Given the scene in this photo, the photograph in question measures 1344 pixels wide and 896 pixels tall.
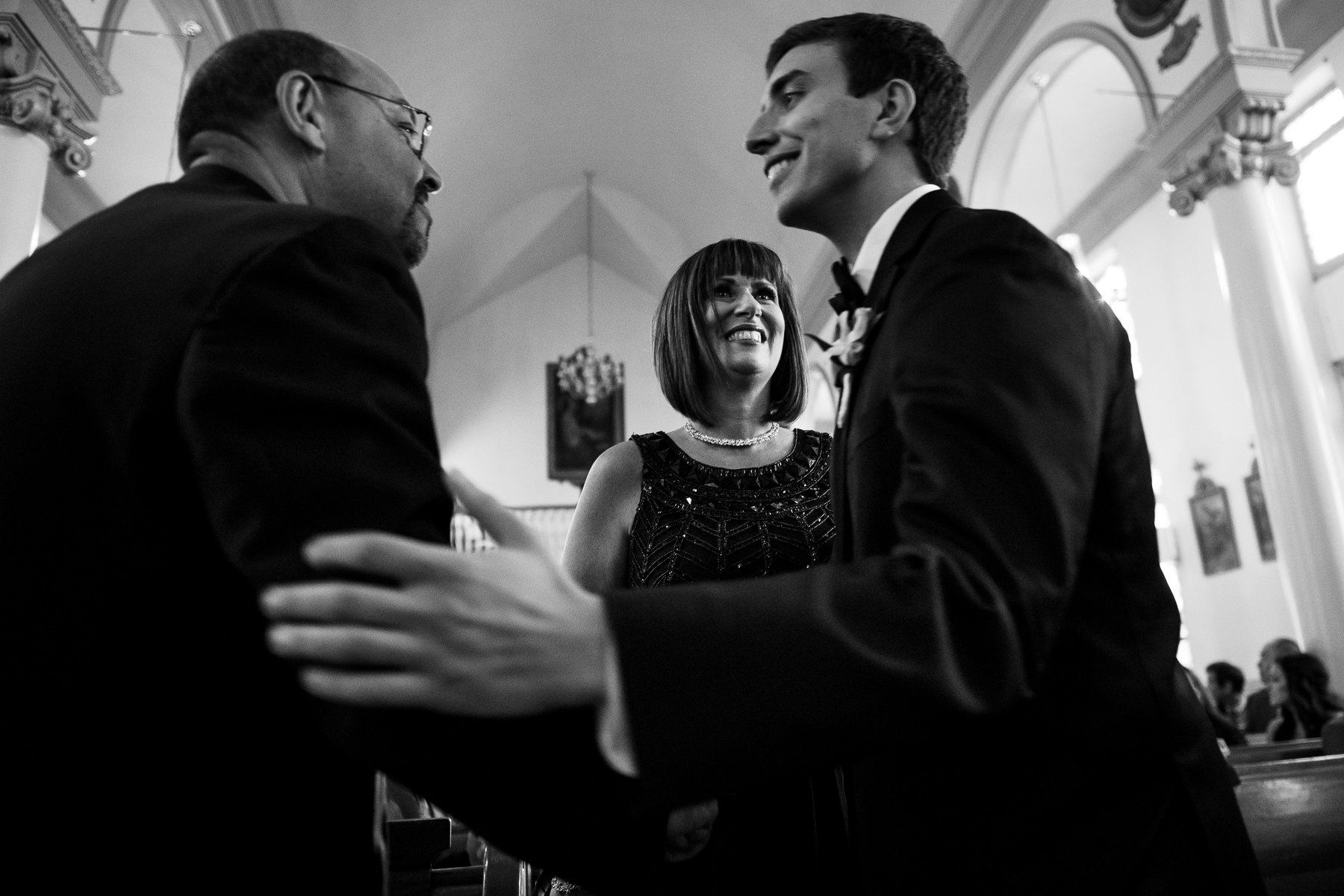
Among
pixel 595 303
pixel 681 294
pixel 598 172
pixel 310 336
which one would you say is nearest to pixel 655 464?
pixel 681 294

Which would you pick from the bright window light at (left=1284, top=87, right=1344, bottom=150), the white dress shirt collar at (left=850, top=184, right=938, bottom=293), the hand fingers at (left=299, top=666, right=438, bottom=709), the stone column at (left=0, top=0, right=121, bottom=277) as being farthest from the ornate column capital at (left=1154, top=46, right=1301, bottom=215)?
the hand fingers at (left=299, top=666, right=438, bottom=709)

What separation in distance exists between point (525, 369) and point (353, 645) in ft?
57.3

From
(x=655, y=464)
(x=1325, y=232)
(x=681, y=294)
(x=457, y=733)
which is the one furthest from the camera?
(x=1325, y=232)

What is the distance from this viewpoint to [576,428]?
57.7 ft

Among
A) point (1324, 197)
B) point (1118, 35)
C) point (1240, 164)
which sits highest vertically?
point (1118, 35)

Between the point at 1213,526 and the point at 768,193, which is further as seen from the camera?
the point at 768,193

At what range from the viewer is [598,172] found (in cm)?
1595

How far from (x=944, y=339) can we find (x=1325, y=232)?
36.5 ft

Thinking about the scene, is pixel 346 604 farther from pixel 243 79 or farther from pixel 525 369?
pixel 525 369

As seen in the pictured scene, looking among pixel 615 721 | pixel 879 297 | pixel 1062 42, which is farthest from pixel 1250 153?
pixel 615 721

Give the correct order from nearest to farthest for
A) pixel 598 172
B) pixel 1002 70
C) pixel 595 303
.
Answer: pixel 1002 70 → pixel 598 172 → pixel 595 303

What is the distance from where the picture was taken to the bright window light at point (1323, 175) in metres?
9.99

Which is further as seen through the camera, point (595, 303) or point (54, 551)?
point (595, 303)

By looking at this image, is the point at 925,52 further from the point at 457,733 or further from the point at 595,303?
the point at 595,303
